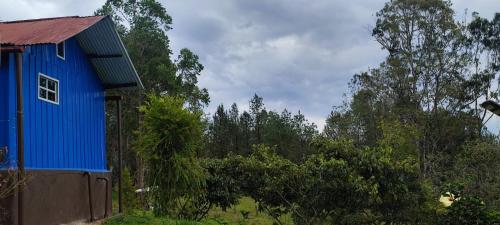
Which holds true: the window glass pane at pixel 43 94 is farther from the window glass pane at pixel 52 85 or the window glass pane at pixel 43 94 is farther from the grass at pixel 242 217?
the grass at pixel 242 217

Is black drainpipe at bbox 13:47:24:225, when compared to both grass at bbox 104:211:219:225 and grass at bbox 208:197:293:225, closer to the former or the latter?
grass at bbox 104:211:219:225

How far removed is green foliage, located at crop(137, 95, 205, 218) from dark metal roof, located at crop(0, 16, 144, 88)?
991 millimetres

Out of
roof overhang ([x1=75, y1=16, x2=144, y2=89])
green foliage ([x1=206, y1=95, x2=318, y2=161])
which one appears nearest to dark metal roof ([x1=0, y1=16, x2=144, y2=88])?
roof overhang ([x1=75, y1=16, x2=144, y2=89])

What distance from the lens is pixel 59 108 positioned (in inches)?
473

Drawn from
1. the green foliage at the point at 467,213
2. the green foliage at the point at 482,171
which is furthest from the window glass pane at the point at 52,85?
the green foliage at the point at 482,171

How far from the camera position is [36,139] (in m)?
11.0

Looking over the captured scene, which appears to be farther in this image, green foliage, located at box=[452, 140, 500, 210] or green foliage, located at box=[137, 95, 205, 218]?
green foliage, located at box=[452, 140, 500, 210]

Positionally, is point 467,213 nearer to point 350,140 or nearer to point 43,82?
point 350,140

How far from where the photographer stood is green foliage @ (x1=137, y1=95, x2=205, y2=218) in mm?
14859

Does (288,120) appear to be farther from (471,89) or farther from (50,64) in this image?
(50,64)

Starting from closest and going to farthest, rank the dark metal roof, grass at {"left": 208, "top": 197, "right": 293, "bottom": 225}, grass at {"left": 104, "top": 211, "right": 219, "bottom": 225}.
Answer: the dark metal roof < grass at {"left": 104, "top": 211, "right": 219, "bottom": 225} < grass at {"left": 208, "top": 197, "right": 293, "bottom": 225}

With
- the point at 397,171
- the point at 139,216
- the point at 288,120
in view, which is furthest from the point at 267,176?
the point at 288,120

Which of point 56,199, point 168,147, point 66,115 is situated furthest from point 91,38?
point 56,199

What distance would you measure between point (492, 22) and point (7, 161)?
33.6 meters
